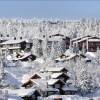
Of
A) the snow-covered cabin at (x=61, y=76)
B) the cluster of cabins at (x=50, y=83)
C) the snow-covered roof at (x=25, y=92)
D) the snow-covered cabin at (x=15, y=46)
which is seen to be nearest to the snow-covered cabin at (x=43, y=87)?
the cluster of cabins at (x=50, y=83)

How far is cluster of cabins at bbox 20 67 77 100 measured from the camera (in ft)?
174

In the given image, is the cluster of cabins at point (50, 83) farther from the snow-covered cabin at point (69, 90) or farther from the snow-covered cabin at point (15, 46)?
the snow-covered cabin at point (15, 46)

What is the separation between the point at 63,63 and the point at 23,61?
→ 6.75 metres

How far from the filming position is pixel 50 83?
56500 millimetres

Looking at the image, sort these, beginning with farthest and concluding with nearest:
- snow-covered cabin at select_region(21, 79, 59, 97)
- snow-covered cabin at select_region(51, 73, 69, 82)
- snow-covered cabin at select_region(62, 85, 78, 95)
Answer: snow-covered cabin at select_region(51, 73, 69, 82) → snow-covered cabin at select_region(62, 85, 78, 95) → snow-covered cabin at select_region(21, 79, 59, 97)

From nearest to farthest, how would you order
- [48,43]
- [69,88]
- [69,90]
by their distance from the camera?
[69,90] < [69,88] < [48,43]

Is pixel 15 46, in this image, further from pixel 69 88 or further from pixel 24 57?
pixel 69 88

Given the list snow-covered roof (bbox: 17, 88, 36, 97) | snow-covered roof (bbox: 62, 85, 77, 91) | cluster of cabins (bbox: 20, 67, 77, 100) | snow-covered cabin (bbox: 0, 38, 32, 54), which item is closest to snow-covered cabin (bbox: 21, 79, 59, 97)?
cluster of cabins (bbox: 20, 67, 77, 100)

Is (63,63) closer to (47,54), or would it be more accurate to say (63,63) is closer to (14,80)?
(47,54)

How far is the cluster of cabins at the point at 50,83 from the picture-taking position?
Answer: 53022mm

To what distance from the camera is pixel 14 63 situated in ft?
236

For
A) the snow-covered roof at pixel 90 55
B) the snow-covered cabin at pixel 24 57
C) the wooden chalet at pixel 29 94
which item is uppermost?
the snow-covered cabin at pixel 24 57

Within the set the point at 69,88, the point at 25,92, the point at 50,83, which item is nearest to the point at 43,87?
the point at 50,83

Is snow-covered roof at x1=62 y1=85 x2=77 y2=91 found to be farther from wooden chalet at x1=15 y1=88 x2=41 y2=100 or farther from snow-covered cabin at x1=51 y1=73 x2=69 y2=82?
wooden chalet at x1=15 y1=88 x2=41 y2=100
